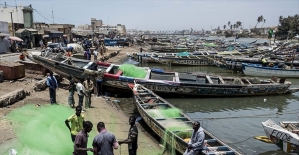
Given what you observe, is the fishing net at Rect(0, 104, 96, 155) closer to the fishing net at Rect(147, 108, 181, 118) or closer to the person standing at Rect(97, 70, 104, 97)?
the fishing net at Rect(147, 108, 181, 118)

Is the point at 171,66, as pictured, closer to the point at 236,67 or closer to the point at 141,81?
the point at 236,67

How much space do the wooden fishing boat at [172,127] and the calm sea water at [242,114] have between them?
158cm

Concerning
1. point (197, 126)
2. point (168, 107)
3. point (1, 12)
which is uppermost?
point (1, 12)

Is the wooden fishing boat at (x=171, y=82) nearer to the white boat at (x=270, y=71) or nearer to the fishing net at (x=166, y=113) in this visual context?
the fishing net at (x=166, y=113)

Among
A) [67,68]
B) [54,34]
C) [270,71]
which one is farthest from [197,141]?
[54,34]

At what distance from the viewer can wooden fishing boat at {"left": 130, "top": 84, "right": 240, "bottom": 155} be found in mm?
7723

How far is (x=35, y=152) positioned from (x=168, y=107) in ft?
21.9

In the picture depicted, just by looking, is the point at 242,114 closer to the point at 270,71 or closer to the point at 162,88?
the point at 162,88

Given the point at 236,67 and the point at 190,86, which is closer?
the point at 190,86

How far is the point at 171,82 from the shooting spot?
51.8 feet

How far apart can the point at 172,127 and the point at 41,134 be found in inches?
168

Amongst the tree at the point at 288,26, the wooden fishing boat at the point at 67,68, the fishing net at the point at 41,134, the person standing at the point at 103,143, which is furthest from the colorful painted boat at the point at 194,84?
the tree at the point at 288,26

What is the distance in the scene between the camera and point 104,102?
46.6 ft

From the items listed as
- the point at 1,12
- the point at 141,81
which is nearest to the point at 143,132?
the point at 141,81
